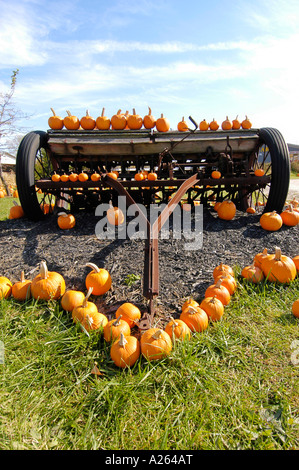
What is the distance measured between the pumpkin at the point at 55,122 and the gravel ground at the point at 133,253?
1964 mm

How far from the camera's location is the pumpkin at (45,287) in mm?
2668

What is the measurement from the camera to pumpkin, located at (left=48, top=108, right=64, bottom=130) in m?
5.11

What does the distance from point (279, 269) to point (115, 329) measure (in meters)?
1.98

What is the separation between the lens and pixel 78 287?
3031 mm

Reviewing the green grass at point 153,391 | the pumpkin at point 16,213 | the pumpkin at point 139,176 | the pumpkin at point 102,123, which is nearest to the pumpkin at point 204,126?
the pumpkin at point 139,176

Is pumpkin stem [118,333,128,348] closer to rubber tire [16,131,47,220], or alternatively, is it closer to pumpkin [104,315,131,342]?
pumpkin [104,315,131,342]

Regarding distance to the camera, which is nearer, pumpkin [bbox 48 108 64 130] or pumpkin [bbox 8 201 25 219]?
pumpkin [bbox 8 201 25 219]

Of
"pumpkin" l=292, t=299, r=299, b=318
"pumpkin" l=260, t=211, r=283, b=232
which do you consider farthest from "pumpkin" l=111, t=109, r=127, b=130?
"pumpkin" l=292, t=299, r=299, b=318

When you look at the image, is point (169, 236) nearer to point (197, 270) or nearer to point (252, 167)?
point (197, 270)

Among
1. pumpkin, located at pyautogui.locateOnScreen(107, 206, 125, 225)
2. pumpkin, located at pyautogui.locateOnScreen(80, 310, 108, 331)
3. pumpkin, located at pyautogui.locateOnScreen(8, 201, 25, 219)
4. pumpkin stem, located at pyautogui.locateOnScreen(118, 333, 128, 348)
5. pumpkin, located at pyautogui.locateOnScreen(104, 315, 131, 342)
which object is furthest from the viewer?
pumpkin, located at pyautogui.locateOnScreen(8, 201, 25, 219)

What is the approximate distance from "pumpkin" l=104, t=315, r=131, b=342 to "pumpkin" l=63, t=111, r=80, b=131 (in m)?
4.25

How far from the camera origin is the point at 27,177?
14.3 feet
